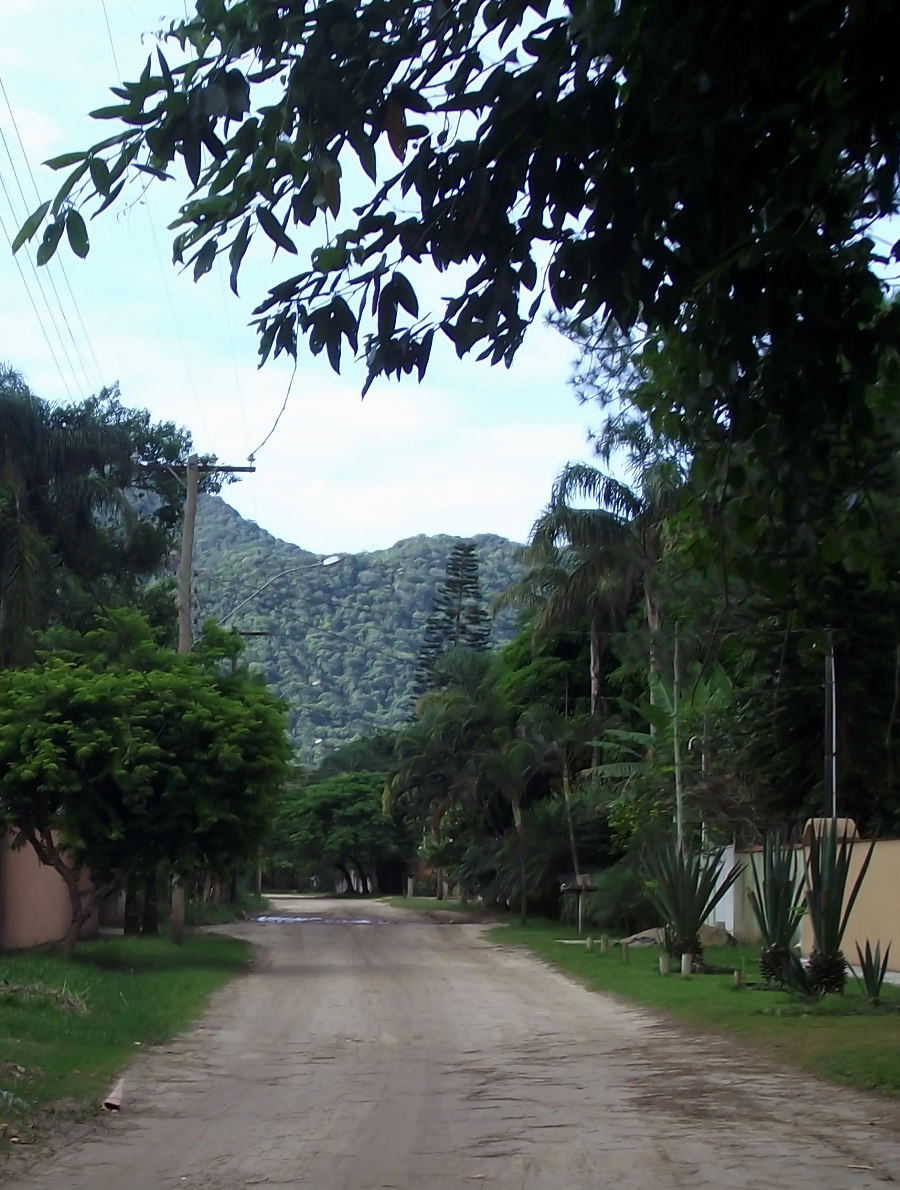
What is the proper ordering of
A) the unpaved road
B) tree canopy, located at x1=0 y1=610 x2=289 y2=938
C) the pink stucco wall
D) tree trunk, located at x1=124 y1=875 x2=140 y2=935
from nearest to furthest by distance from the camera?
the unpaved road → tree canopy, located at x1=0 y1=610 x2=289 y2=938 → the pink stucco wall → tree trunk, located at x1=124 y1=875 x2=140 y2=935

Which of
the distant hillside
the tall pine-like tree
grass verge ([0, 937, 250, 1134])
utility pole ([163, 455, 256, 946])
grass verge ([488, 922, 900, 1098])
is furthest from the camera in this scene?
the distant hillside

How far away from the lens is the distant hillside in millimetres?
126938

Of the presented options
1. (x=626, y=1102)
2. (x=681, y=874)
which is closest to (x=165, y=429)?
(x=681, y=874)

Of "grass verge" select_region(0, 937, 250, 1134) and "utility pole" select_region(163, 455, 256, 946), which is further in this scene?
"utility pole" select_region(163, 455, 256, 946)

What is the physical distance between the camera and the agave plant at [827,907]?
16.3 m

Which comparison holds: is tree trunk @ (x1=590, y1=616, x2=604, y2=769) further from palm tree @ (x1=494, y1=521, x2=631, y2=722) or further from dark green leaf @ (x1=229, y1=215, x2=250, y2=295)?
dark green leaf @ (x1=229, y1=215, x2=250, y2=295)

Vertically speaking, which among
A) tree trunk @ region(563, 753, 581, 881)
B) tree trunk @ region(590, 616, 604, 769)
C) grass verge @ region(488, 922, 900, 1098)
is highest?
tree trunk @ region(590, 616, 604, 769)

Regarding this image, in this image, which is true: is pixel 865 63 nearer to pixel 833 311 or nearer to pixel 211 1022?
pixel 833 311

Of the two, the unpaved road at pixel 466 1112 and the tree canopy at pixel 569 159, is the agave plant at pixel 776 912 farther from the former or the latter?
the tree canopy at pixel 569 159

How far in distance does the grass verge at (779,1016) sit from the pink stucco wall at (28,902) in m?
10.5

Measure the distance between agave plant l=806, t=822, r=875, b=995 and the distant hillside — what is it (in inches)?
3642

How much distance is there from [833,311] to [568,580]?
110 feet

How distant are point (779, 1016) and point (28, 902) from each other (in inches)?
683

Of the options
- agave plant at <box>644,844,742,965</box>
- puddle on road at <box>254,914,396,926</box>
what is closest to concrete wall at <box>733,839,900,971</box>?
agave plant at <box>644,844,742,965</box>
